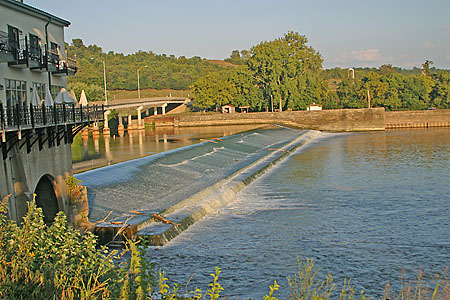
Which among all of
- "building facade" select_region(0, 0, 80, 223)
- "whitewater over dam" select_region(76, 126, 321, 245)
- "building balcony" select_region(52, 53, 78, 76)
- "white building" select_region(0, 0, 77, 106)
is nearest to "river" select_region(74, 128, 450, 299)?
"whitewater over dam" select_region(76, 126, 321, 245)

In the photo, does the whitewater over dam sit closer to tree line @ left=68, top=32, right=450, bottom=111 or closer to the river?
the river

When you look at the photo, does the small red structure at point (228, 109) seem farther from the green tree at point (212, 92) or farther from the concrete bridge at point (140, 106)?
the concrete bridge at point (140, 106)

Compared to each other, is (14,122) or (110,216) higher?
(14,122)

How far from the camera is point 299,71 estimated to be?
9044 cm

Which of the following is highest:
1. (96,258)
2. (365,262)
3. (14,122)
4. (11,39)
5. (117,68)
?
(117,68)

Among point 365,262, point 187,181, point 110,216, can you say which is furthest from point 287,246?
point 187,181

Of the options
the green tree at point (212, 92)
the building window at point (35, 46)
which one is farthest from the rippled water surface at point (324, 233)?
the green tree at point (212, 92)

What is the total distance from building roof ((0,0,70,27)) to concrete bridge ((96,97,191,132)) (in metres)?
32.5

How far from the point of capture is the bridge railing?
48.1 feet

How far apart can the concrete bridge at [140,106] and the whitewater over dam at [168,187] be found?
24095mm

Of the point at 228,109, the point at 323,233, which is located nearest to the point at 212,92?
the point at 228,109

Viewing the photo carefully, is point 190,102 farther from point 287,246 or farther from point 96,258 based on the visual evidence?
point 96,258

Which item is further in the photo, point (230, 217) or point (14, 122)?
point (230, 217)

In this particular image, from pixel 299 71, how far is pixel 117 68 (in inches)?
2912
